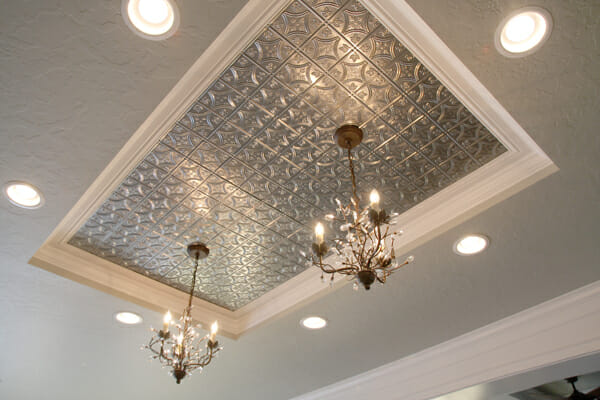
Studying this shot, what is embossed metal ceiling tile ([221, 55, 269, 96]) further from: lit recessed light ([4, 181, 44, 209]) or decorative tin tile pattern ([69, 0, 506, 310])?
lit recessed light ([4, 181, 44, 209])

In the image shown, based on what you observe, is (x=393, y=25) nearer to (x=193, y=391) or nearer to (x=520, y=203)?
(x=520, y=203)

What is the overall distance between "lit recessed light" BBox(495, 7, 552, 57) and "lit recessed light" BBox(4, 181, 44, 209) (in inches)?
93.8

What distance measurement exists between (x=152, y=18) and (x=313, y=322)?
2530mm

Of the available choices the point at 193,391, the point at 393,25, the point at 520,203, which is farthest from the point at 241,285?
the point at 393,25

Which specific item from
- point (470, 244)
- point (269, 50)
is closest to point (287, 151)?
point (269, 50)

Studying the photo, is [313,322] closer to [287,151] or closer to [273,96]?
[287,151]

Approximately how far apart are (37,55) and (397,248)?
7.09 feet

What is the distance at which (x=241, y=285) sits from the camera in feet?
11.3

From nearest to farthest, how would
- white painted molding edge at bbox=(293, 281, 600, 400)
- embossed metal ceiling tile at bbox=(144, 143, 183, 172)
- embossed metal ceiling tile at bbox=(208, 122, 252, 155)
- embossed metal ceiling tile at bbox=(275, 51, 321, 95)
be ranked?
embossed metal ceiling tile at bbox=(275, 51, 321, 95) → embossed metal ceiling tile at bbox=(208, 122, 252, 155) → embossed metal ceiling tile at bbox=(144, 143, 183, 172) → white painted molding edge at bbox=(293, 281, 600, 400)

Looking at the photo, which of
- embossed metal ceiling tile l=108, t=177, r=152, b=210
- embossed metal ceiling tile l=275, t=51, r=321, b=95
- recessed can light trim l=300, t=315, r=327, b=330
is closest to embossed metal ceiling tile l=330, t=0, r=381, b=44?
embossed metal ceiling tile l=275, t=51, r=321, b=95

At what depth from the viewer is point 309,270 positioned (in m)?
3.18

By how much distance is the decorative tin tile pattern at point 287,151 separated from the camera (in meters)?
1.92

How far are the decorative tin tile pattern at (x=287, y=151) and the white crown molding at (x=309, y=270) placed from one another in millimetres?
56

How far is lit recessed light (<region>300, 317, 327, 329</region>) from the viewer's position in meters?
3.36
